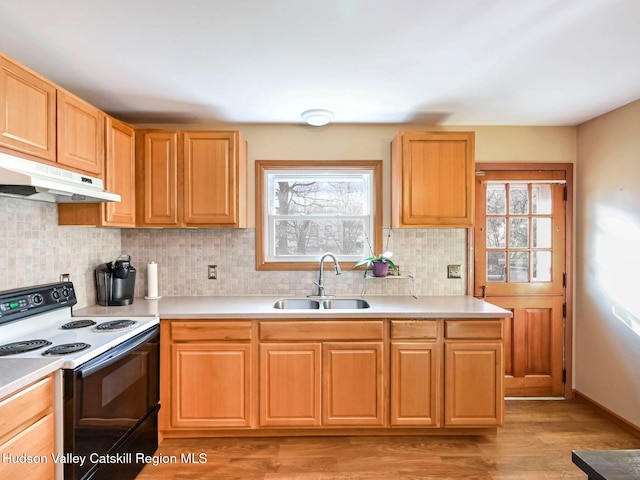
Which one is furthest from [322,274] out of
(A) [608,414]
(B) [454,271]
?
(A) [608,414]

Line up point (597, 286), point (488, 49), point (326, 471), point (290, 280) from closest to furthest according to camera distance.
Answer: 1. point (488, 49)
2. point (326, 471)
3. point (597, 286)
4. point (290, 280)

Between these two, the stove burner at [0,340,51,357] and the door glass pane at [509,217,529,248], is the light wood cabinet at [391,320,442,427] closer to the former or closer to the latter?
the door glass pane at [509,217,529,248]

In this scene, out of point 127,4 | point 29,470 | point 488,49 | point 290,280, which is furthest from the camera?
point 290,280

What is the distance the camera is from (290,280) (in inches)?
119

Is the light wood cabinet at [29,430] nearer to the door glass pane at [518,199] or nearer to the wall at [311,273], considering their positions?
the wall at [311,273]

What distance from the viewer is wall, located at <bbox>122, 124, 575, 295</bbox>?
9.82ft

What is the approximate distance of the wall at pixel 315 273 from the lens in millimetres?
2992

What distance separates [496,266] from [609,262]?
77cm

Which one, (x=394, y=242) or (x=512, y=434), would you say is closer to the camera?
(x=512, y=434)

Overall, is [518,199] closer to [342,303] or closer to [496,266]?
[496,266]

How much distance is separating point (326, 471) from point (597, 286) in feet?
8.20

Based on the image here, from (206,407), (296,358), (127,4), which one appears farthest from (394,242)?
(127,4)

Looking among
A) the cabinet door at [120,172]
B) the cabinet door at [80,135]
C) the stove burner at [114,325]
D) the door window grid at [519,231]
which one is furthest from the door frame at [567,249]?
the cabinet door at [80,135]

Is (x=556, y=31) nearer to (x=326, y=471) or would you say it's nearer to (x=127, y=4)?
(x=127, y=4)
